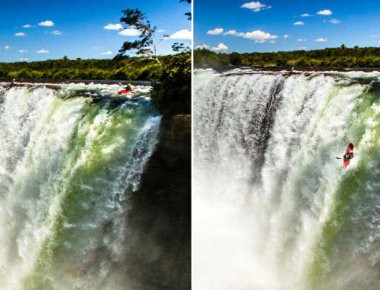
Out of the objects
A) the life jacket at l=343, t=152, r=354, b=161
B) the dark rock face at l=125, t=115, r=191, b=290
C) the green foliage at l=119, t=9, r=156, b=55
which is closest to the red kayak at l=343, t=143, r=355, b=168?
the life jacket at l=343, t=152, r=354, b=161

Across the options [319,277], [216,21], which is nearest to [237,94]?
[216,21]

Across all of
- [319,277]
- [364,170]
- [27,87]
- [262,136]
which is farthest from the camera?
[262,136]

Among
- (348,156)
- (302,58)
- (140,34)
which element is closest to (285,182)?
(348,156)

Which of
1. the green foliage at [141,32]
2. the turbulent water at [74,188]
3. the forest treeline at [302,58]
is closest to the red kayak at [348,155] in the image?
the forest treeline at [302,58]

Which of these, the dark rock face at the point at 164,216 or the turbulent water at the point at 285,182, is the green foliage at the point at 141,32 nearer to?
the dark rock face at the point at 164,216

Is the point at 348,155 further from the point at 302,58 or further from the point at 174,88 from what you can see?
the point at 174,88

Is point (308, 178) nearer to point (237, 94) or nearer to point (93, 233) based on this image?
point (237, 94)
